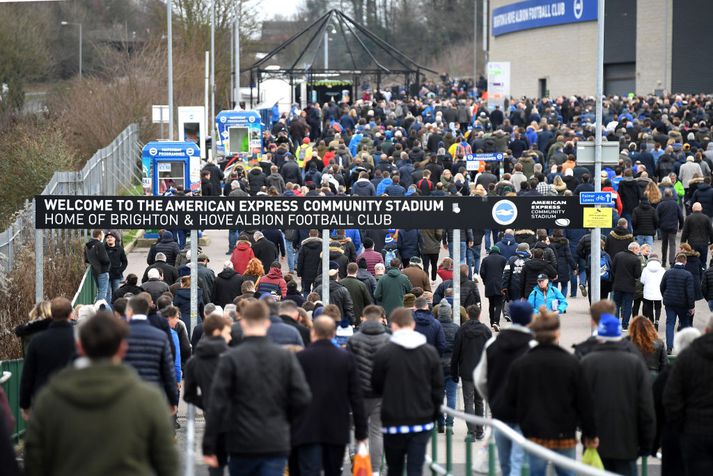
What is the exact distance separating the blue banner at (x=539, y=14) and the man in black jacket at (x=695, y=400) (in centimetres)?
5908

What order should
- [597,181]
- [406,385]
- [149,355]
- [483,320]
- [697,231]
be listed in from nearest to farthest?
1. [406,385]
2. [149,355]
3. [597,181]
4. [483,320]
5. [697,231]

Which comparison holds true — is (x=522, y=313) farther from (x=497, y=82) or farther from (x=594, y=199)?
(x=497, y=82)

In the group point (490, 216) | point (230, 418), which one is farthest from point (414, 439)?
point (490, 216)

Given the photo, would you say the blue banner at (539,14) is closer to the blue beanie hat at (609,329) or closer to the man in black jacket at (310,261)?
the man in black jacket at (310,261)

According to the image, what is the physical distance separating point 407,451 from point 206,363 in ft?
4.98

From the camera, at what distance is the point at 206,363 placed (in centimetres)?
988

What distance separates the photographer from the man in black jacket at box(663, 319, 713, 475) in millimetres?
8773

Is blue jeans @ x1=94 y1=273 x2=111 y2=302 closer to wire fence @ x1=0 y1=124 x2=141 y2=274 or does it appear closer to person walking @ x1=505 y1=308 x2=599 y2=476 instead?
wire fence @ x1=0 y1=124 x2=141 y2=274

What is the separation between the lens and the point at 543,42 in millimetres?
72562

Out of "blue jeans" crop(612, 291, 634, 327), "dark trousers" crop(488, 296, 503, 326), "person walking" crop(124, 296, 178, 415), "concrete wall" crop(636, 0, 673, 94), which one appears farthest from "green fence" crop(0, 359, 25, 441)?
"concrete wall" crop(636, 0, 673, 94)

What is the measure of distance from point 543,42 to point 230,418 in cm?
6618

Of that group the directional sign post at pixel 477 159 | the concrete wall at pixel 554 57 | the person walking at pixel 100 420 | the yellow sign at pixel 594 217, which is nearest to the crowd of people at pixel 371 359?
the person walking at pixel 100 420

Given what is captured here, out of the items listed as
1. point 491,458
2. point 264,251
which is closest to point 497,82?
point 264,251

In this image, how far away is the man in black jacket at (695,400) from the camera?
8.77 metres
